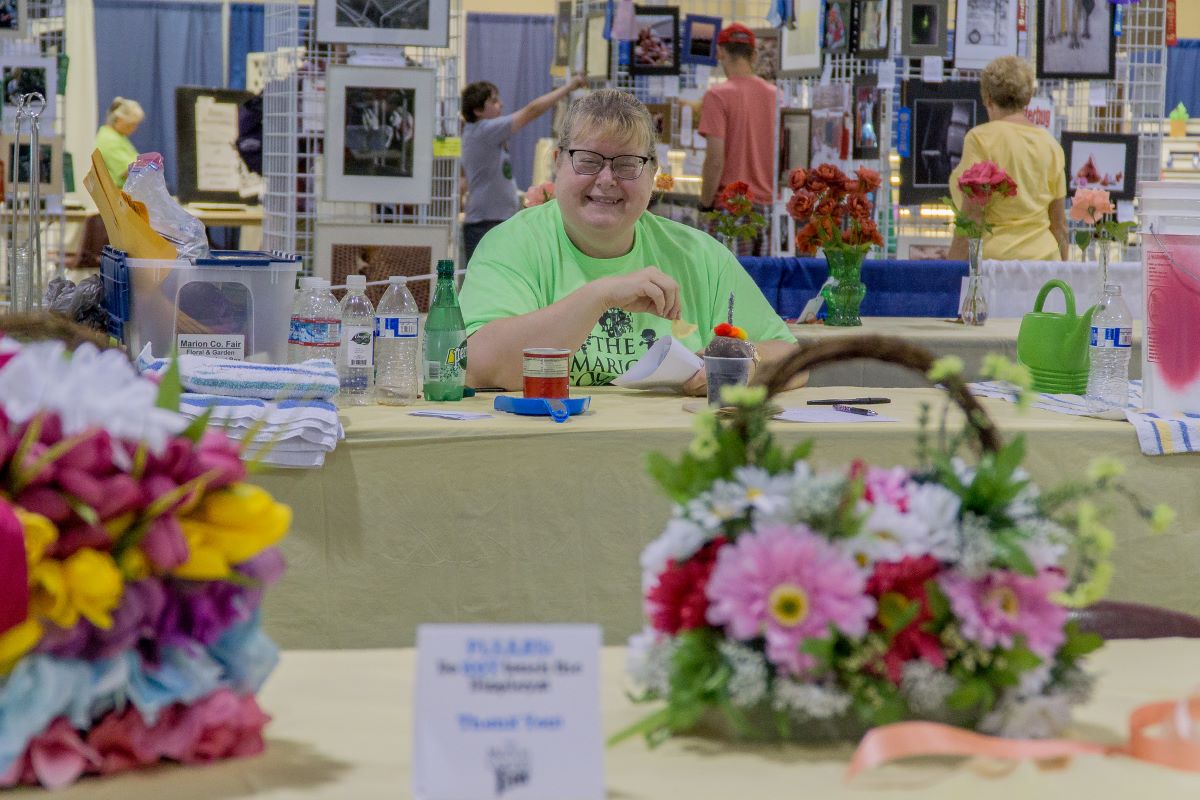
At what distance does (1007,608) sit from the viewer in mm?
900

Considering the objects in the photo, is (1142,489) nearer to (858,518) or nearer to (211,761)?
(858,518)

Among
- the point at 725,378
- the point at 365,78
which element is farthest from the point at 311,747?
the point at 365,78

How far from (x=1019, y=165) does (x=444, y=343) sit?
2.92 meters

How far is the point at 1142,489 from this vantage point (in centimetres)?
215

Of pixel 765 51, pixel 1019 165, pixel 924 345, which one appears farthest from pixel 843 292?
pixel 765 51

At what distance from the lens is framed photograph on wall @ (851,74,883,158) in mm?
5527

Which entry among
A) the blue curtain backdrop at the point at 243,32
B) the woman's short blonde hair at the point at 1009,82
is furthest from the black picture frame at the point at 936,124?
the blue curtain backdrop at the point at 243,32

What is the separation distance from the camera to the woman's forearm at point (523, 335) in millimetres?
2504

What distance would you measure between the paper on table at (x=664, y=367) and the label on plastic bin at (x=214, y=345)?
67cm

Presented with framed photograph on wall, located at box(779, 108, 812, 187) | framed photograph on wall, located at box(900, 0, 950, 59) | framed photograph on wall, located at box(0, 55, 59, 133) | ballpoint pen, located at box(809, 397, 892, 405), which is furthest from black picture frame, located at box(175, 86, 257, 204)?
ballpoint pen, located at box(809, 397, 892, 405)

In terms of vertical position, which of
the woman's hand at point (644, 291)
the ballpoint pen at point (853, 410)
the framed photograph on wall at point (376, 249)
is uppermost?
the framed photograph on wall at point (376, 249)

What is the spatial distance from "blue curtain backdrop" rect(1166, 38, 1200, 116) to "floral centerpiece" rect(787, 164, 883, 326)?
30.6ft

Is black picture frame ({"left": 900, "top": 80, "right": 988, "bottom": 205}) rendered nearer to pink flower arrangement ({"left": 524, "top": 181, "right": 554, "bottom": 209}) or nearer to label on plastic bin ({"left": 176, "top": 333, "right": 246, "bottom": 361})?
pink flower arrangement ({"left": 524, "top": 181, "right": 554, "bottom": 209})

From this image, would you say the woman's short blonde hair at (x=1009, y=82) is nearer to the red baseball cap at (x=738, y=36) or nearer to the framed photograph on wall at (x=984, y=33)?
the framed photograph on wall at (x=984, y=33)
